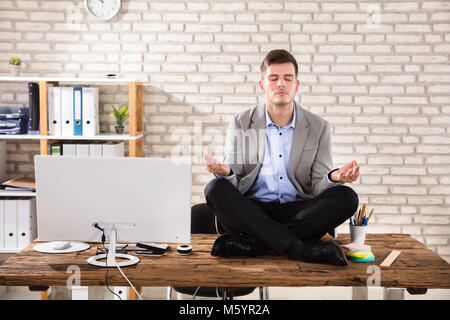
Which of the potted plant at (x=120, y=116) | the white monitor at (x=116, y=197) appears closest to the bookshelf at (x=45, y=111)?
the potted plant at (x=120, y=116)

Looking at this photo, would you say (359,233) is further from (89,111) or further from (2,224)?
(2,224)

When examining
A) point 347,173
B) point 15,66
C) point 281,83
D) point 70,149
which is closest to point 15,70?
point 15,66

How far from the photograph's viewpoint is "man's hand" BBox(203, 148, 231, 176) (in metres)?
2.02

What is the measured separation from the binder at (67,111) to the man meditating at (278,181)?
1326 mm

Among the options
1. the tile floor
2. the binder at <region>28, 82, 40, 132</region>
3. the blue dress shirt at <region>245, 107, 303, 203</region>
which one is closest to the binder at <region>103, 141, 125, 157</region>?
the binder at <region>28, 82, 40, 132</region>

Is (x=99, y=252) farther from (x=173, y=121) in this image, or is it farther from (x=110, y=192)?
(x=173, y=121)

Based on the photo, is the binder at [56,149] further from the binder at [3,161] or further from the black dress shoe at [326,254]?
the black dress shoe at [326,254]

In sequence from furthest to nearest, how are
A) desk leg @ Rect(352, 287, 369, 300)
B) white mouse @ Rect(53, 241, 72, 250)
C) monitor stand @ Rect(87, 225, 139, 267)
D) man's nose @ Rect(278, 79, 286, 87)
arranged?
1. man's nose @ Rect(278, 79, 286, 87)
2. desk leg @ Rect(352, 287, 369, 300)
3. white mouse @ Rect(53, 241, 72, 250)
4. monitor stand @ Rect(87, 225, 139, 267)

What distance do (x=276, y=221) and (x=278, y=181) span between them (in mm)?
439

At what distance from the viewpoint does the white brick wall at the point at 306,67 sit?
3.66m

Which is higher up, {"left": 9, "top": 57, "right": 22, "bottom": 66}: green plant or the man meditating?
{"left": 9, "top": 57, "right": 22, "bottom": 66}: green plant

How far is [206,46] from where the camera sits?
3.69 m

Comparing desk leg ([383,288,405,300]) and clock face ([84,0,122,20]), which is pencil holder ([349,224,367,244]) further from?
clock face ([84,0,122,20])

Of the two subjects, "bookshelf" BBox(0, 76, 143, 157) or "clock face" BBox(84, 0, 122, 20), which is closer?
"bookshelf" BBox(0, 76, 143, 157)
